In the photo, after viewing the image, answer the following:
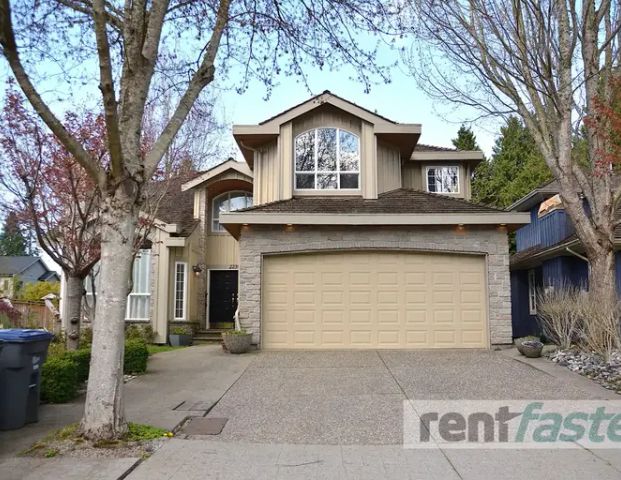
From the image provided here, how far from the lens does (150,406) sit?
24.4 ft

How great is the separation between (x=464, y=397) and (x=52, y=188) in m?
8.37

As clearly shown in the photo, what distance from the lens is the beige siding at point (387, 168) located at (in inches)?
596

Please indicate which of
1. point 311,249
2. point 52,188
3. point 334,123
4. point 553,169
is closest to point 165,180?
point 52,188

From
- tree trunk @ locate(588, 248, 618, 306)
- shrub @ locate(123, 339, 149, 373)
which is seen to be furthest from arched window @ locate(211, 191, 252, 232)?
tree trunk @ locate(588, 248, 618, 306)

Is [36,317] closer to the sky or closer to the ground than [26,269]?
closer to the ground

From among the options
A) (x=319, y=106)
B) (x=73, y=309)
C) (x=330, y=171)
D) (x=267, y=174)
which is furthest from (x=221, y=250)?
(x=73, y=309)

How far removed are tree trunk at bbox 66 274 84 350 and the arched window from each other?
934cm

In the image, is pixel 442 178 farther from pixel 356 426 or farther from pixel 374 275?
pixel 356 426

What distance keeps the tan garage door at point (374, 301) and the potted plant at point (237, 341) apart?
0.63m

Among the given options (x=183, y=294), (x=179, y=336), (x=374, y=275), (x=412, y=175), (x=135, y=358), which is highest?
(x=412, y=175)

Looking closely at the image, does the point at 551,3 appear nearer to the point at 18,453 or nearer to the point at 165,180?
the point at 165,180

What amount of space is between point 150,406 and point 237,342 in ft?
15.6

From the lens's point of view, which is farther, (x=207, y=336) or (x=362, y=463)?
(x=207, y=336)

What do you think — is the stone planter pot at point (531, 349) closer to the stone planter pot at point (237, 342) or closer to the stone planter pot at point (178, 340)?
the stone planter pot at point (237, 342)
